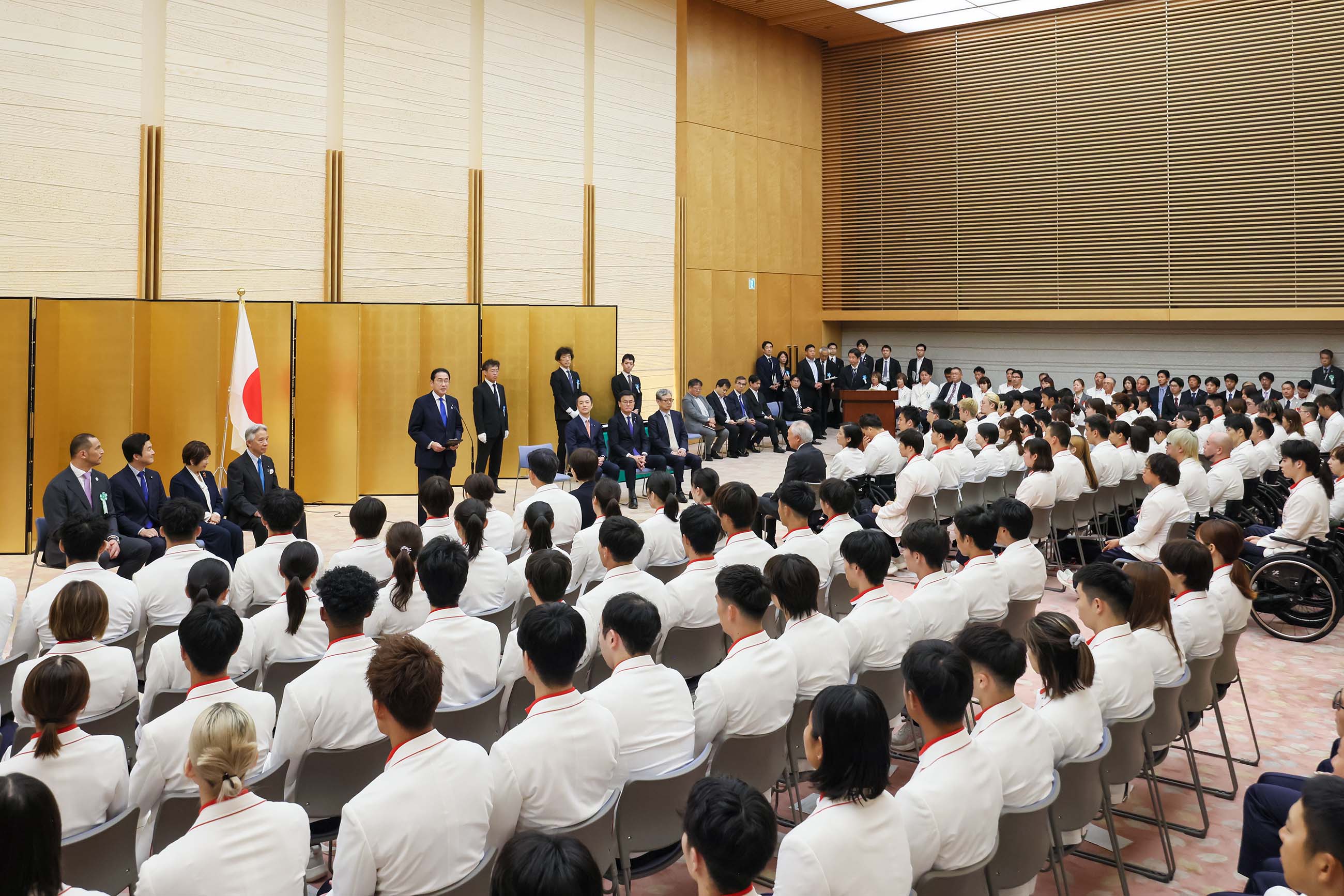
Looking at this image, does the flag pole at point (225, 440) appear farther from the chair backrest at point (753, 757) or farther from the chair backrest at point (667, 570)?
the chair backrest at point (753, 757)

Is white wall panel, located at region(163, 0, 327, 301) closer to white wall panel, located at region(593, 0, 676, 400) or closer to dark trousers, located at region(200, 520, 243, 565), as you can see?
dark trousers, located at region(200, 520, 243, 565)

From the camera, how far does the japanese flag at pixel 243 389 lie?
8969mm

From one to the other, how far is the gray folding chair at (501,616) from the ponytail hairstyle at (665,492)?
4.89 ft

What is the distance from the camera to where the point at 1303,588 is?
276 inches

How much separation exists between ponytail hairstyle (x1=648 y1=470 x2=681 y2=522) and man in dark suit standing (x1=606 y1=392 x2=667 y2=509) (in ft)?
14.7

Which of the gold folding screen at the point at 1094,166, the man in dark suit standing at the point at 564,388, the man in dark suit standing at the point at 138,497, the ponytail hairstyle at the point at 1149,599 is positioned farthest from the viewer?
the gold folding screen at the point at 1094,166

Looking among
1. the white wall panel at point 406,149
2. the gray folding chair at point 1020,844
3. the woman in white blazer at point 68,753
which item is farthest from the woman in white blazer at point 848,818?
the white wall panel at point 406,149

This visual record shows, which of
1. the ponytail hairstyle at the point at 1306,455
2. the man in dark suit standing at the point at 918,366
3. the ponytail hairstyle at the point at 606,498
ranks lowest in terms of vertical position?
the ponytail hairstyle at the point at 606,498

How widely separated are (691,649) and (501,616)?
0.96m

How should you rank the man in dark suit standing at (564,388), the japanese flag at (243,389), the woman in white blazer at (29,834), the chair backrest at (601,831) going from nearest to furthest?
the woman in white blazer at (29,834), the chair backrest at (601,831), the japanese flag at (243,389), the man in dark suit standing at (564,388)

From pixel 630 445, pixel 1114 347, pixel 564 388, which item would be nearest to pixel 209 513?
pixel 630 445

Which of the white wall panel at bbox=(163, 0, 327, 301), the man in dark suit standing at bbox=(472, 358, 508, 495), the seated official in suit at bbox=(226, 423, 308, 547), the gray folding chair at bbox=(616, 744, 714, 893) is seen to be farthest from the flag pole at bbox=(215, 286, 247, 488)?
the gray folding chair at bbox=(616, 744, 714, 893)

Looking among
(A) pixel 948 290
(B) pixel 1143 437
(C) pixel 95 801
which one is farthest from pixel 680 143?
(C) pixel 95 801

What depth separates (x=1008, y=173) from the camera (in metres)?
17.6
